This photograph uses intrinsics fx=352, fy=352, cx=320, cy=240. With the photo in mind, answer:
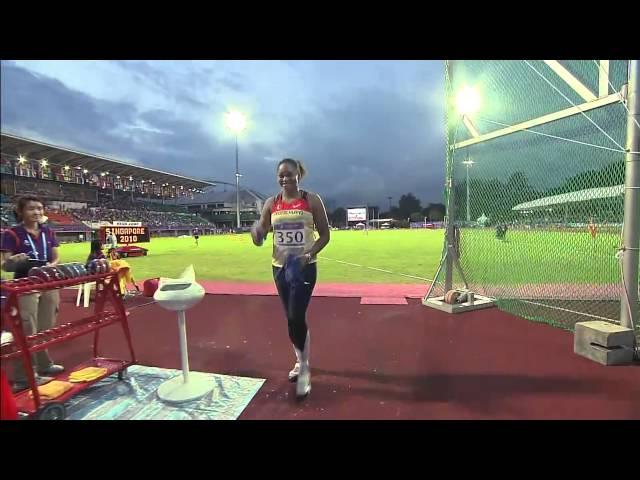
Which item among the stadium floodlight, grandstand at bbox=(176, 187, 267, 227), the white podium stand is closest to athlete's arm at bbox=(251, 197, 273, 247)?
the white podium stand

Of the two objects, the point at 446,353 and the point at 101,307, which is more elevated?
the point at 101,307

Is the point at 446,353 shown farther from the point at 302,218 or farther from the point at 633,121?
the point at 633,121

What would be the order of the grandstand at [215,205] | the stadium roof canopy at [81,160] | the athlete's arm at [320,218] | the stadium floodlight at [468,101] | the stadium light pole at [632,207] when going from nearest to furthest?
the stadium roof canopy at [81,160], the athlete's arm at [320,218], the stadium light pole at [632,207], the stadium floodlight at [468,101], the grandstand at [215,205]

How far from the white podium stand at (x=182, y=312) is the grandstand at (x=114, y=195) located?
1036 millimetres

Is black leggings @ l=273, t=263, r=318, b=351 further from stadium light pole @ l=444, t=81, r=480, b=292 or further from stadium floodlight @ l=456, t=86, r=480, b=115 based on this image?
stadium floodlight @ l=456, t=86, r=480, b=115

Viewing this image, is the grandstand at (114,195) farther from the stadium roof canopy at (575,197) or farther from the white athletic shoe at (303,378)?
the stadium roof canopy at (575,197)

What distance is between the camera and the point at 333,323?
4.95m

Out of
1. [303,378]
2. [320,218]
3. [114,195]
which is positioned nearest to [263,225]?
[320,218]

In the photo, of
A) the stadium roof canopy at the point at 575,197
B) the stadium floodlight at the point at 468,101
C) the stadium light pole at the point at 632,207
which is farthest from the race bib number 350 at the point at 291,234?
the stadium floodlight at the point at 468,101

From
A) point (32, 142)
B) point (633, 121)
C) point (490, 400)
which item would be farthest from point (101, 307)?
point (633, 121)

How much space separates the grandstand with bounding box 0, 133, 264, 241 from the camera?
2.03 meters

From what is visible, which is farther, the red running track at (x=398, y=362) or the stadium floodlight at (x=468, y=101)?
the stadium floodlight at (x=468, y=101)

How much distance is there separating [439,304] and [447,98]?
355 cm

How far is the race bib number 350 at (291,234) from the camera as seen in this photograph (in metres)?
2.91
